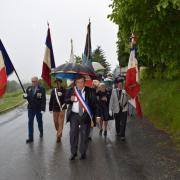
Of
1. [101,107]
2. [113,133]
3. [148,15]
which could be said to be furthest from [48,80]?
[148,15]

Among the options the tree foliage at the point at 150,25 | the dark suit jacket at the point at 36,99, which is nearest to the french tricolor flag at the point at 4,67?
the dark suit jacket at the point at 36,99

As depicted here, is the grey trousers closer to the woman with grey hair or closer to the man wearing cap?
the man wearing cap

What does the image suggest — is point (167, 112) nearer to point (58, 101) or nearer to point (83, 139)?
point (58, 101)

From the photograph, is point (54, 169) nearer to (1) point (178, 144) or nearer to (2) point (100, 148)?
(2) point (100, 148)

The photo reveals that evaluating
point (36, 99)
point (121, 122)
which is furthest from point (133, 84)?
point (36, 99)

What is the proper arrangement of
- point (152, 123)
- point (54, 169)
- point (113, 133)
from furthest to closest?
point (152, 123)
point (113, 133)
point (54, 169)

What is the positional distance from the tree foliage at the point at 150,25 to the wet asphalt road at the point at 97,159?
2.38 metres

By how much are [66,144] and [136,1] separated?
3.86 m

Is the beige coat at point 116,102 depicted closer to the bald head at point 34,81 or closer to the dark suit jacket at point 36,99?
the dark suit jacket at point 36,99

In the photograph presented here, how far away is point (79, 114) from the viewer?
8.95 meters

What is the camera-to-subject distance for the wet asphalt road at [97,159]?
7469mm

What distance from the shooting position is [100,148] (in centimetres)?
1017

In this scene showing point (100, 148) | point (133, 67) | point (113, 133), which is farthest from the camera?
point (113, 133)

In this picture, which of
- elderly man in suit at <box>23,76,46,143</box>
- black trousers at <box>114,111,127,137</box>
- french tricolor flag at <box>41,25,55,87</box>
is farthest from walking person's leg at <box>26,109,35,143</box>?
black trousers at <box>114,111,127,137</box>
